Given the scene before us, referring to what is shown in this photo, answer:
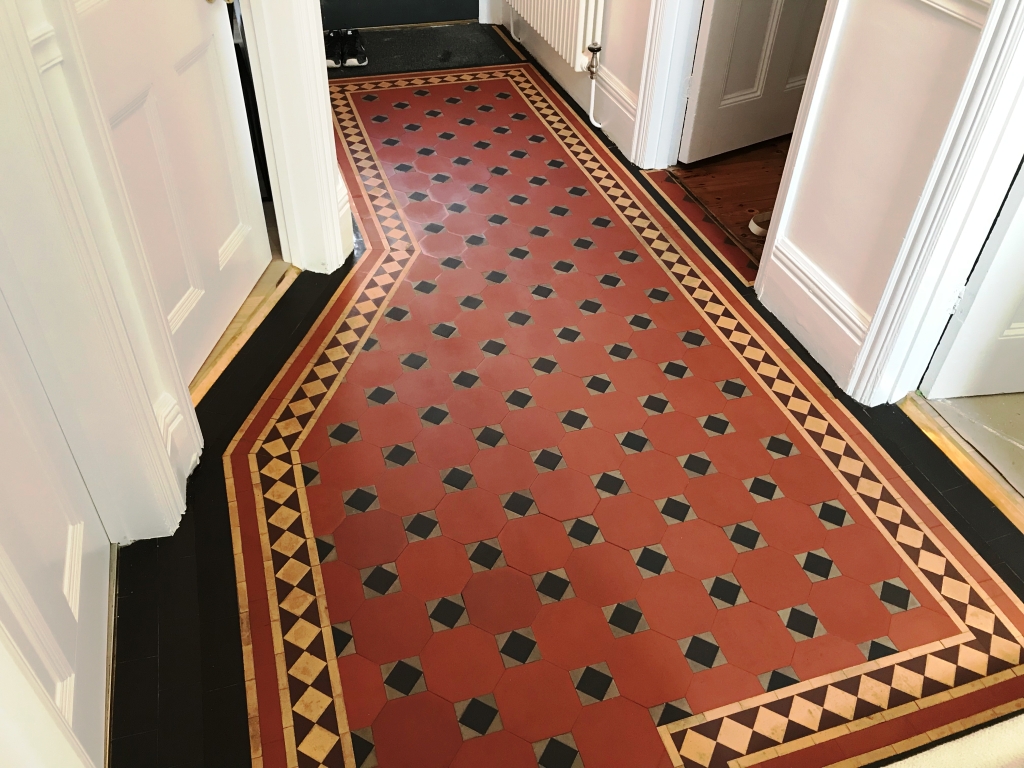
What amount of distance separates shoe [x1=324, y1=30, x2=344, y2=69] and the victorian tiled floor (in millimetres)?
1884

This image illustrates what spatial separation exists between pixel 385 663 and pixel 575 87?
3.41 m

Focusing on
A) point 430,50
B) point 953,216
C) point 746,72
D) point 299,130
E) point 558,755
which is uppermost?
point 953,216

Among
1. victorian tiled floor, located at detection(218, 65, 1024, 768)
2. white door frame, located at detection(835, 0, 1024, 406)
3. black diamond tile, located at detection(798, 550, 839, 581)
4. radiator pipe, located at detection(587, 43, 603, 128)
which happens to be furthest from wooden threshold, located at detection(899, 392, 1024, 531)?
radiator pipe, located at detection(587, 43, 603, 128)

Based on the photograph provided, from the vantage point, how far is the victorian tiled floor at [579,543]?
1.94m

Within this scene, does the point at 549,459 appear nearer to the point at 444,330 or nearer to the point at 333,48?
the point at 444,330

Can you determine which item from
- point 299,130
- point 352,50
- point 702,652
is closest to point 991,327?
point 702,652

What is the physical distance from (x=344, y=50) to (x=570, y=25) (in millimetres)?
1403

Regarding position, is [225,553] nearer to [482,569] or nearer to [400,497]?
[400,497]

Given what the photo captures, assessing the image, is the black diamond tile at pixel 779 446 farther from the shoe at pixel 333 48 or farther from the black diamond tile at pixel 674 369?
the shoe at pixel 333 48

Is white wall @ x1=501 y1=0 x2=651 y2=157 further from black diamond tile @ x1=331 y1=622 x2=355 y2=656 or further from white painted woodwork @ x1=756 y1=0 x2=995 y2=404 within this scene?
black diamond tile @ x1=331 y1=622 x2=355 y2=656

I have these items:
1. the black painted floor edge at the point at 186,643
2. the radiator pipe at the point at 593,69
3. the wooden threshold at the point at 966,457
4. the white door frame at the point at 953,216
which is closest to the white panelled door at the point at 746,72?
the radiator pipe at the point at 593,69

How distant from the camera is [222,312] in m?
2.90

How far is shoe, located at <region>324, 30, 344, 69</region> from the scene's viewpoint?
4.73m

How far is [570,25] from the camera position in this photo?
419 centimetres
